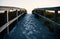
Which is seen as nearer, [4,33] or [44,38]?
[44,38]

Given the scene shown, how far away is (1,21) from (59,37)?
7.80 feet

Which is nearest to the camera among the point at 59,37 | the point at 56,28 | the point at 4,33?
the point at 59,37

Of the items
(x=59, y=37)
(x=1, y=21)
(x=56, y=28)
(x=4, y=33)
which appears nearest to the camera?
(x=59, y=37)

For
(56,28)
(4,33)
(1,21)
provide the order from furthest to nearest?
1. (1,21)
2. (4,33)
3. (56,28)

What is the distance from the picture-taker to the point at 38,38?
432 centimetres

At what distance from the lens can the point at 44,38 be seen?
14.2 ft

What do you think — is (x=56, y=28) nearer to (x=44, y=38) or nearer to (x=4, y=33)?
(x=44, y=38)

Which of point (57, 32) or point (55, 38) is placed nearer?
point (55, 38)

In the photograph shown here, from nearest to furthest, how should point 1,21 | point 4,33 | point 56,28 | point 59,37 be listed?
point 59,37 → point 56,28 → point 4,33 → point 1,21

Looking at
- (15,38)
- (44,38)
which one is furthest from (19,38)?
(44,38)

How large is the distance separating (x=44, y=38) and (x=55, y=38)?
32 cm

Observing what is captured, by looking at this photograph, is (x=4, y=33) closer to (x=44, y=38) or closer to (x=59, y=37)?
(x=44, y=38)

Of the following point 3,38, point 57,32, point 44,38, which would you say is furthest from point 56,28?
point 3,38

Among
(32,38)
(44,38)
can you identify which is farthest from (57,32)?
(32,38)
